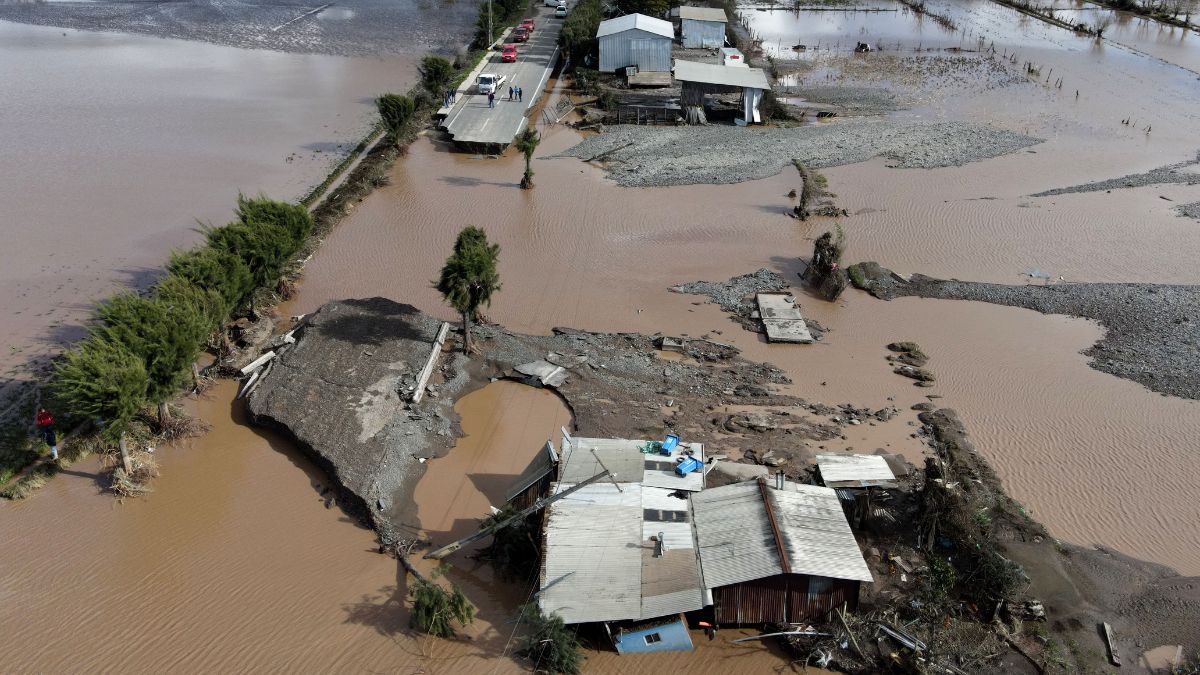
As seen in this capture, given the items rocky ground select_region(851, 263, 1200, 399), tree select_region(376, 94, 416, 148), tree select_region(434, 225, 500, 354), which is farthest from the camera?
tree select_region(376, 94, 416, 148)

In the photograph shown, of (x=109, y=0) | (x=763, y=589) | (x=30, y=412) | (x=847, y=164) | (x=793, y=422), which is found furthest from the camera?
(x=109, y=0)

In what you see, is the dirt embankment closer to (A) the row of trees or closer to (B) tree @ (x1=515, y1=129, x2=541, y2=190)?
(A) the row of trees

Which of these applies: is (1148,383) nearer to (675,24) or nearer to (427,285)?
(427,285)

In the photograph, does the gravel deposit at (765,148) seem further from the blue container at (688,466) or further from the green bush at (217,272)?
the blue container at (688,466)

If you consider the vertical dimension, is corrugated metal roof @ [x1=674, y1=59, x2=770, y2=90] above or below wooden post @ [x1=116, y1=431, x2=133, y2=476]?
above

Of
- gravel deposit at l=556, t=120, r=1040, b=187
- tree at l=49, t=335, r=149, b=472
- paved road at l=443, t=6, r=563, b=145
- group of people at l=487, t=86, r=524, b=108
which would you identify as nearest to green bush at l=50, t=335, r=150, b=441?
tree at l=49, t=335, r=149, b=472

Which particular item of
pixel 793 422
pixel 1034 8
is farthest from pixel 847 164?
pixel 1034 8
